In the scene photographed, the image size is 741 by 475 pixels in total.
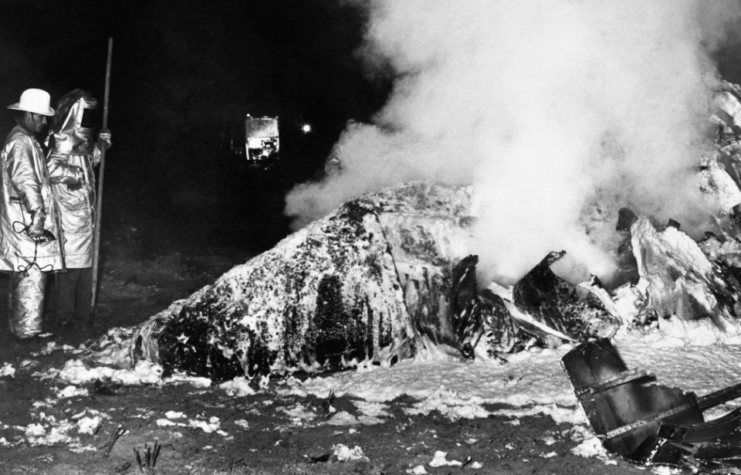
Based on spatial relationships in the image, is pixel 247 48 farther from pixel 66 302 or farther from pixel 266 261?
pixel 266 261

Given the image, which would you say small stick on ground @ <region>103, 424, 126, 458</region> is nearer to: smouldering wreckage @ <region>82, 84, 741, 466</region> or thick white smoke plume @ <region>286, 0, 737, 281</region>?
smouldering wreckage @ <region>82, 84, 741, 466</region>

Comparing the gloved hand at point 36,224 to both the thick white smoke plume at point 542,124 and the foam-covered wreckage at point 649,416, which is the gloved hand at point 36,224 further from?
the foam-covered wreckage at point 649,416

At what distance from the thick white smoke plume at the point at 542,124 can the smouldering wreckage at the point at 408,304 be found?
311mm

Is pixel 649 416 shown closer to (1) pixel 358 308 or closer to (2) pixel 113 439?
(1) pixel 358 308

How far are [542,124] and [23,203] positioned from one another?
408 cm

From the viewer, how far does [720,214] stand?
5.14m

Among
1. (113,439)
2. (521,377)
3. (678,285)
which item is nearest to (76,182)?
(113,439)

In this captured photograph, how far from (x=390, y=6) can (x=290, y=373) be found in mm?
3418

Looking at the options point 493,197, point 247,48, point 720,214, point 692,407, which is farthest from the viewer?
point 247,48

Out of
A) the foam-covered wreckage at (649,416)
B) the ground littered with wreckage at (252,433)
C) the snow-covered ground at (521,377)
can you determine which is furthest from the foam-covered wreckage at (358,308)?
the foam-covered wreckage at (649,416)

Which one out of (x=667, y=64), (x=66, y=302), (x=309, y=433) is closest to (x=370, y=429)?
(x=309, y=433)

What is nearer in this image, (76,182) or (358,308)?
(358,308)

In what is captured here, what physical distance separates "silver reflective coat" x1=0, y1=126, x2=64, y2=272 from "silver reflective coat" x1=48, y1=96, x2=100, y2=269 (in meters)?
0.20

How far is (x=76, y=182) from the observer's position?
4.97 meters
